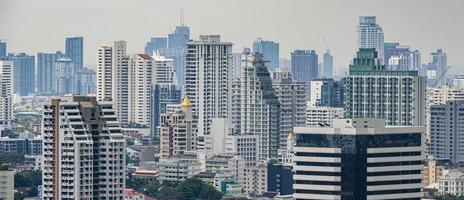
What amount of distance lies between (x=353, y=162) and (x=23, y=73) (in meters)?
44.0

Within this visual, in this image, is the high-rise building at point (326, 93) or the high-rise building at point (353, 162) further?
the high-rise building at point (326, 93)

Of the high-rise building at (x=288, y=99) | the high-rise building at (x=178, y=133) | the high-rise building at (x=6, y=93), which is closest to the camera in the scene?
the high-rise building at (x=178, y=133)

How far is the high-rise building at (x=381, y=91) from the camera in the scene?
4519 centimetres

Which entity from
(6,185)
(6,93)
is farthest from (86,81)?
(6,185)

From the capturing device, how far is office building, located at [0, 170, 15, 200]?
35.4m

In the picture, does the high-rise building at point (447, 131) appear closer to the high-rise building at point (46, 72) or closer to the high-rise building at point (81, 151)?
the high-rise building at point (81, 151)

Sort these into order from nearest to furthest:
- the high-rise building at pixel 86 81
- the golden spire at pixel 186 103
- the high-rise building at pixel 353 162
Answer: the high-rise building at pixel 353 162 < the golden spire at pixel 186 103 < the high-rise building at pixel 86 81

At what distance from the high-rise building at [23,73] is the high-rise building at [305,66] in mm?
6738

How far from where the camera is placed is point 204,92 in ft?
Result: 173

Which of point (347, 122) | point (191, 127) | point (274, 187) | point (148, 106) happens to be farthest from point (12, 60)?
point (347, 122)

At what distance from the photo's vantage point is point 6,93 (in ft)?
200

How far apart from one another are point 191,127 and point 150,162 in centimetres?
184

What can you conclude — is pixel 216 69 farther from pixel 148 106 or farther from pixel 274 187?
pixel 274 187

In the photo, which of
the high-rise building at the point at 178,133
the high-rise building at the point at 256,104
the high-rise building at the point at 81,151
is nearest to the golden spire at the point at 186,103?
the high-rise building at the point at 178,133
